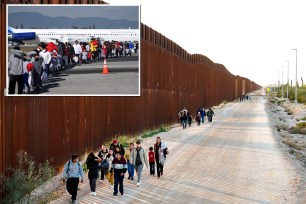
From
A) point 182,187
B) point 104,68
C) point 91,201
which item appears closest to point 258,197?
point 182,187

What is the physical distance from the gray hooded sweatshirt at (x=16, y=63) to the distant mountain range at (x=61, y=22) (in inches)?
27.1

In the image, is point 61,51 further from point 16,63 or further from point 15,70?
point 15,70

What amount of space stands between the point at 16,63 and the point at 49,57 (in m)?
0.97

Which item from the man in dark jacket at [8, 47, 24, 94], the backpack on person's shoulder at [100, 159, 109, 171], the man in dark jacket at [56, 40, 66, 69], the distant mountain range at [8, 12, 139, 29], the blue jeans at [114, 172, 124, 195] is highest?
the distant mountain range at [8, 12, 139, 29]

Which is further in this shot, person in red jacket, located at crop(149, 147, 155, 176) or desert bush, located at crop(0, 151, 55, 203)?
person in red jacket, located at crop(149, 147, 155, 176)

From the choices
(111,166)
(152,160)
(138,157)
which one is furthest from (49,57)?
(152,160)

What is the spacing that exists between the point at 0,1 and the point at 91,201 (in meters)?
5.92

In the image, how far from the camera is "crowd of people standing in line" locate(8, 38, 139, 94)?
13.5 meters

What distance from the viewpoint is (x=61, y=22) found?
13.6 m

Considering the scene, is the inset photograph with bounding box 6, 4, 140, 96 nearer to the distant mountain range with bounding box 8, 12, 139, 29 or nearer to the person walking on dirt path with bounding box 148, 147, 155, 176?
the distant mountain range with bounding box 8, 12, 139, 29

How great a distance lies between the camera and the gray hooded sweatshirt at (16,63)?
13.5 meters

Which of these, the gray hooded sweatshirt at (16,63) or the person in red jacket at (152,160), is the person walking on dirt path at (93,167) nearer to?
the person in red jacket at (152,160)

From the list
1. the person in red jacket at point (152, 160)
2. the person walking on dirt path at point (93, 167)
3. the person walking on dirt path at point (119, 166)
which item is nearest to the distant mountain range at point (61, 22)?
the person walking on dirt path at point (93, 167)

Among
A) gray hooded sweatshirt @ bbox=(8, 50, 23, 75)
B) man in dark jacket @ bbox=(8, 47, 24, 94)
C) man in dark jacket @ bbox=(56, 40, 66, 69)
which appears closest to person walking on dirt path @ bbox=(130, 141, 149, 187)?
man in dark jacket @ bbox=(56, 40, 66, 69)
